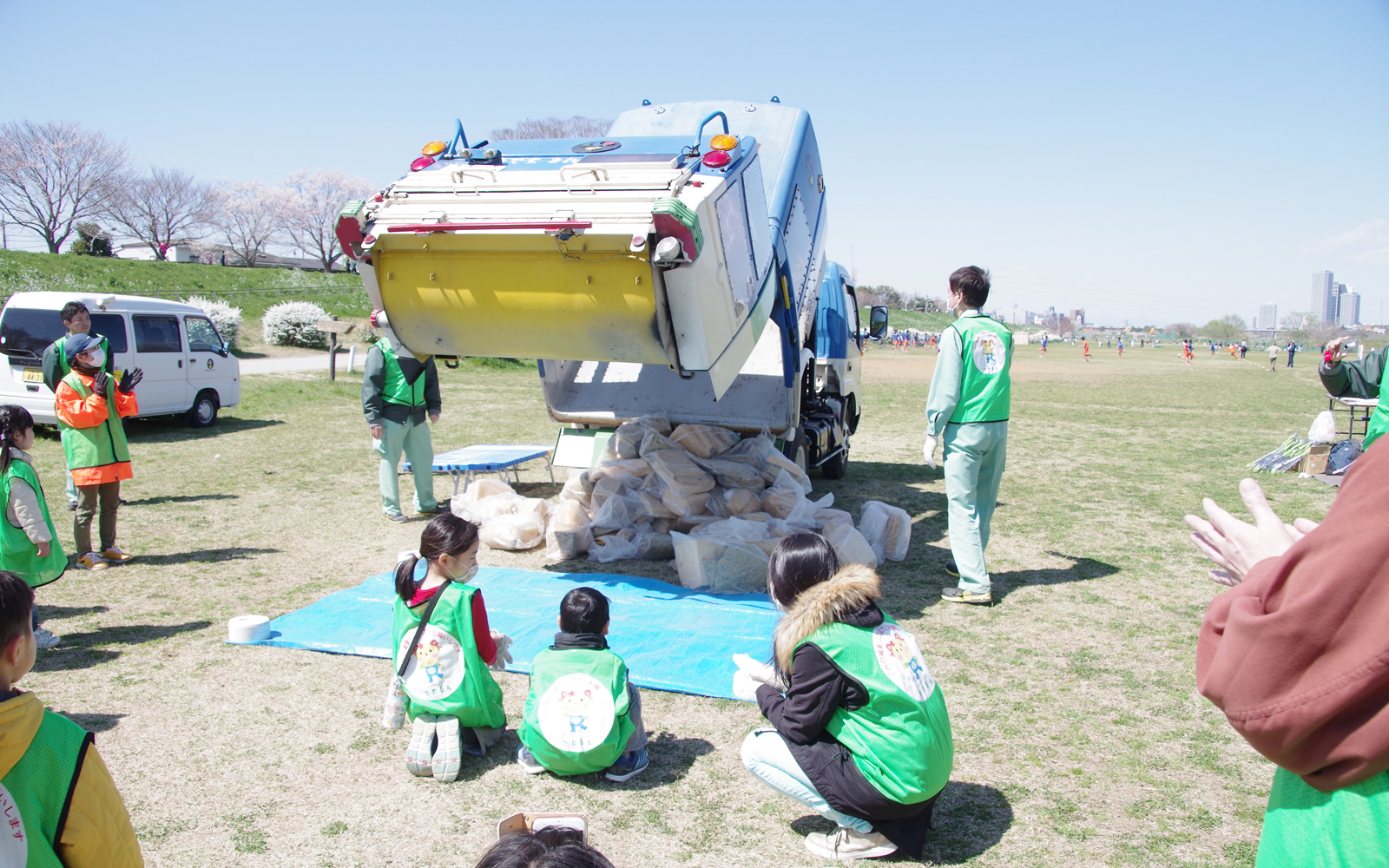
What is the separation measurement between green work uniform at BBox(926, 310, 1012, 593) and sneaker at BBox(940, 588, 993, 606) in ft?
0.10

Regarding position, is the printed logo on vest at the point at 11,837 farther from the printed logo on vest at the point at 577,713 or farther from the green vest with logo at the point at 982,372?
the green vest with logo at the point at 982,372

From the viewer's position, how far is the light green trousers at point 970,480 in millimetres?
5703

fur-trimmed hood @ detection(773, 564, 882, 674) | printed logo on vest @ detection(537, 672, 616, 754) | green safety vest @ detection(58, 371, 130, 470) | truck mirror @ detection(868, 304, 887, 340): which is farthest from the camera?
truck mirror @ detection(868, 304, 887, 340)

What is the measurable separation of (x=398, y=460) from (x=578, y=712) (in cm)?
526

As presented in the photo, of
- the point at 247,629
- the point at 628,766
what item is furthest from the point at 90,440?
the point at 628,766

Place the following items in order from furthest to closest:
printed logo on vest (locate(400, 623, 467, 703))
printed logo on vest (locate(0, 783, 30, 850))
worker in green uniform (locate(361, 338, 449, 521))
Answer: worker in green uniform (locate(361, 338, 449, 521)) → printed logo on vest (locate(400, 623, 467, 703)) → printed logo on vest (locate(0, 783, 30, 850))

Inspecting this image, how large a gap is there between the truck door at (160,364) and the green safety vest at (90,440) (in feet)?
23.9

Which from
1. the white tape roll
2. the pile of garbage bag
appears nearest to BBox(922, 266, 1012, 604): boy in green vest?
the pile of garbage bag

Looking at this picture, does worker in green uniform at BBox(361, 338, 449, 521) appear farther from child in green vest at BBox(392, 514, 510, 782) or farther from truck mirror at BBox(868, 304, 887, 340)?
truck mirror at BBox(868, 304, 887, 340)

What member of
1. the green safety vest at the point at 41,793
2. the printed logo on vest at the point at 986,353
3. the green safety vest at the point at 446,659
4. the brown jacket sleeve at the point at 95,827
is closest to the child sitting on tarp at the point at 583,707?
the green safety vest at the point at 446,659

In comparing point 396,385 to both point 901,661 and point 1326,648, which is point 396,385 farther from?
point 1326,648

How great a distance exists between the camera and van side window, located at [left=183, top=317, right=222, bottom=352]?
14.1m

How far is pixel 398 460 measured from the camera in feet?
26.6

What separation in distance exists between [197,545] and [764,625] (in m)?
4.75
